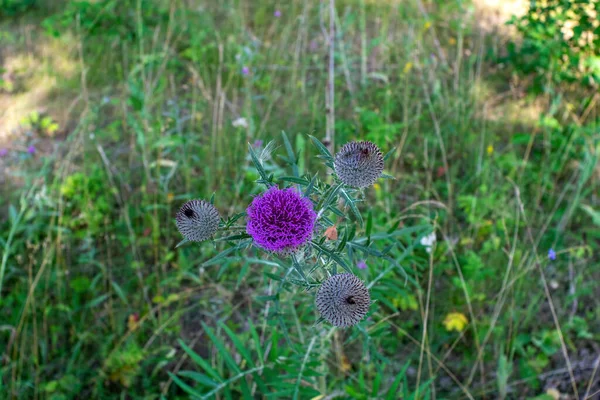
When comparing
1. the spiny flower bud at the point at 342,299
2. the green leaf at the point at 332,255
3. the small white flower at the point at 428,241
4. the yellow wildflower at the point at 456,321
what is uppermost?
the green leaf at the point at 332,255

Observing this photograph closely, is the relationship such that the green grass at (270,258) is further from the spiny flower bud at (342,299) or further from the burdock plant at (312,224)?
the spiny flower bud at (342,299)

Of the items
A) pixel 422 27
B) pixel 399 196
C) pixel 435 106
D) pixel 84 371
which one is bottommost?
pixel 84 371

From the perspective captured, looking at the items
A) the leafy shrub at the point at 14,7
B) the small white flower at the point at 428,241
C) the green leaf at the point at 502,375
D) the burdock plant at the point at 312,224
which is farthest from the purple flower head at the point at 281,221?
the leafy shrub at the point at 14,7

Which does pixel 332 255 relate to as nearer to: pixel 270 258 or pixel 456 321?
pixel 270 258

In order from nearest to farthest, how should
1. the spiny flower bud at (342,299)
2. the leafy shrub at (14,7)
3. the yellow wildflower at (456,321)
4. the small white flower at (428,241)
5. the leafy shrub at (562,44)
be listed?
the spiny flower bud at (342,299), the small white flower at (428,241), the yellow wildflower at (456,321), the leafy shrub at (562,44), the leafy shrub at (14,7)

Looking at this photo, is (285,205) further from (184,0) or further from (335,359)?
(184,0)

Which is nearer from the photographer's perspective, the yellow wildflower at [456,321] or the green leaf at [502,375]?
the green leaf at [502,375]

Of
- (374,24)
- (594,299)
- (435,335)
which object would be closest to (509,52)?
(374,24)

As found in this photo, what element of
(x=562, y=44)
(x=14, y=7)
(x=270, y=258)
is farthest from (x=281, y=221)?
(x=14, y=7)
